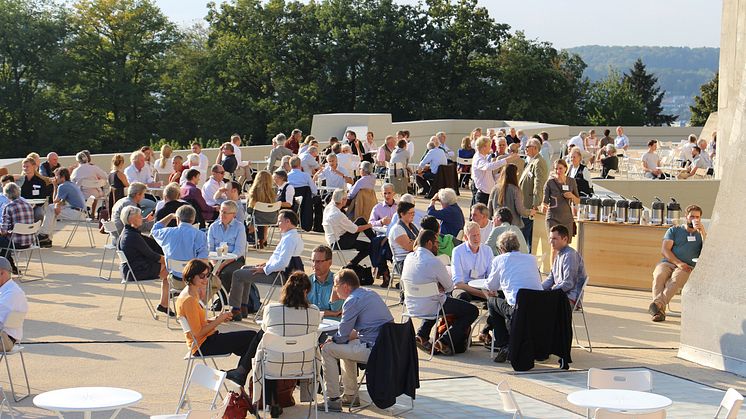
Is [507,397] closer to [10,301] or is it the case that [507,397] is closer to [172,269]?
[10,301]

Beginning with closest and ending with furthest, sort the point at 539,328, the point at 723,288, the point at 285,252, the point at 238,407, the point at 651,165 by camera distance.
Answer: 1. the point at 238,407
2. the point at 539,328
3. the point at 723,288
4. the point at 285,252
5. the point at 651,165

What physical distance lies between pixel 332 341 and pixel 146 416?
146cm

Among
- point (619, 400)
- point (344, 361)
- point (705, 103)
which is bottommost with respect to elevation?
point (344, 361)

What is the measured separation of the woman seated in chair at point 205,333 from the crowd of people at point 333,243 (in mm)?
10

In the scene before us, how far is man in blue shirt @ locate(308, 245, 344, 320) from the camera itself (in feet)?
31.7

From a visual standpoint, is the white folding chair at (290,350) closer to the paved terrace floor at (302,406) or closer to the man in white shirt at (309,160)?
the paved terrace floor at (302,406)

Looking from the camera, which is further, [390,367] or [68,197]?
[68,197]

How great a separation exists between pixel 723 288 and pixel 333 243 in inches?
190

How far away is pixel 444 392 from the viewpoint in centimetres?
921

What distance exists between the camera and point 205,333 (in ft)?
28.4

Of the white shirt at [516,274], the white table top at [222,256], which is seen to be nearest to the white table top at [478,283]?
the white shirt at [516,274]

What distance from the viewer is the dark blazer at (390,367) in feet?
27.9

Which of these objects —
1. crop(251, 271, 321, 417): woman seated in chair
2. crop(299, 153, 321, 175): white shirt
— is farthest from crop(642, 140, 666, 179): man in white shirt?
crop(251, 271, 321, 417): woman seated in chair

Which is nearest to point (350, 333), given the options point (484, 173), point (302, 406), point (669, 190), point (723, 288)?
point (302, 406)
